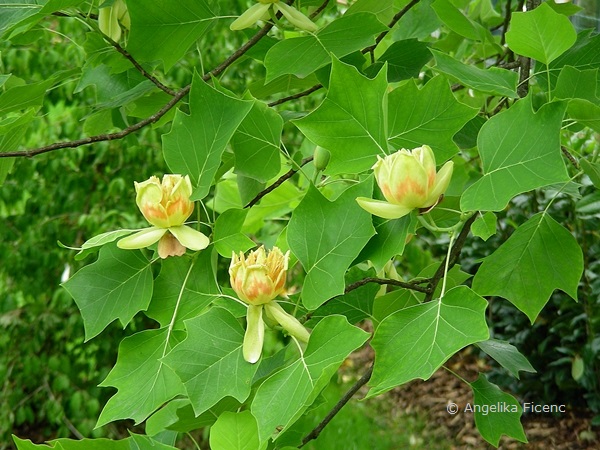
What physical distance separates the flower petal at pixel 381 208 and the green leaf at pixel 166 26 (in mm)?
354

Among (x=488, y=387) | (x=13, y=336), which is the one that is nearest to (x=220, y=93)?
(x=488, y=387)

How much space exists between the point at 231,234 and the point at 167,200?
0.08 metres

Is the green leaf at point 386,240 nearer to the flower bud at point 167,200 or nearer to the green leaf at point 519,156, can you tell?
the green leaf at point 519,156

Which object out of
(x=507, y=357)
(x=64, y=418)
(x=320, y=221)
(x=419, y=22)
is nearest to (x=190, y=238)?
(x=320, y=221)

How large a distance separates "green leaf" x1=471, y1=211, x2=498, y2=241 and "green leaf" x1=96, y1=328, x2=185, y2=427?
33cm

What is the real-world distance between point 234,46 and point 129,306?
2.44 metres

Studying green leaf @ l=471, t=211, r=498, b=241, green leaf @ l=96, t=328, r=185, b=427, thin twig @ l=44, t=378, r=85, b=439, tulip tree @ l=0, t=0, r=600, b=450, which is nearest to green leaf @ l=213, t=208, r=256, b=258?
tulip tree @ l=0, t=0, r=600, b=450

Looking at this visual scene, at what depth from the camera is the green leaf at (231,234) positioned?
0.79 metres

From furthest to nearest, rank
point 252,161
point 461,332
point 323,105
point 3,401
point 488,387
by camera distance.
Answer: point 3,401 → point 488,387 → point 252,161 → point 323,105 → point 461,332

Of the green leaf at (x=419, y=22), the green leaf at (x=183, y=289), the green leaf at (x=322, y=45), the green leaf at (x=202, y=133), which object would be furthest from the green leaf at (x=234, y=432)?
the green leaf at (x=419, y=22)

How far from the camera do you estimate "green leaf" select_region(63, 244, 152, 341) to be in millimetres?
812

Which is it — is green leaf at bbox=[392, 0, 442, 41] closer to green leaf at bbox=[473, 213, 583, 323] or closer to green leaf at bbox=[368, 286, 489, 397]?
green leaf at bbox=[473, 213, 583, 323]

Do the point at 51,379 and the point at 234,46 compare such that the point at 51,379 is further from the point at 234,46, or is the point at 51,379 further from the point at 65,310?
the point at 234,46

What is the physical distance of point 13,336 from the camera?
3055 millimetres
